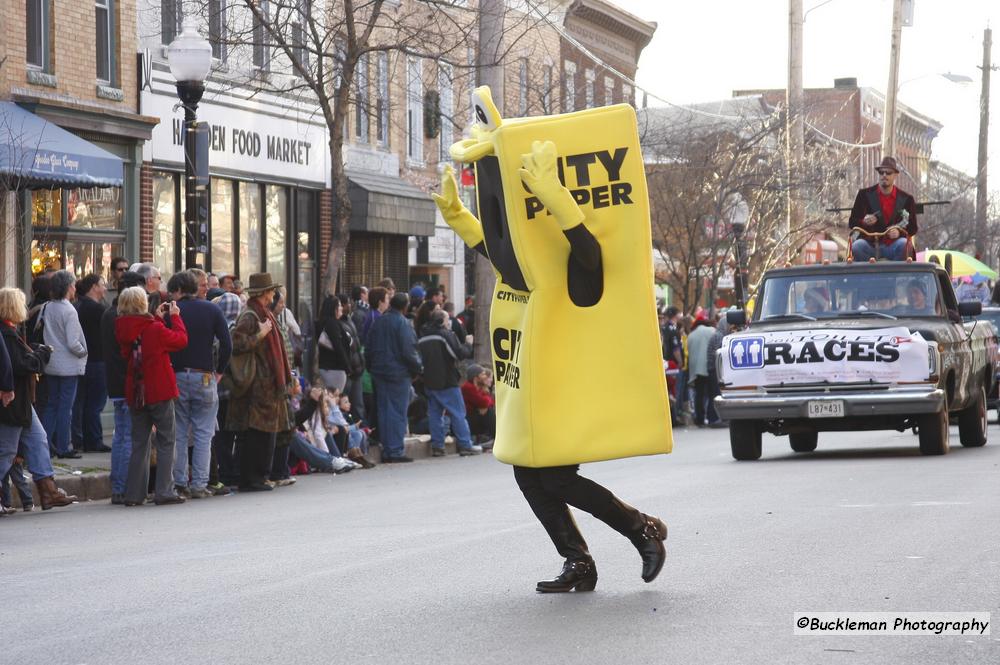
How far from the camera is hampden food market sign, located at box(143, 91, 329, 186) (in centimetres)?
2523

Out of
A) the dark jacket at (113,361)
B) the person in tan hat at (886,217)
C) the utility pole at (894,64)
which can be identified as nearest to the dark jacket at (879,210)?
the person in tan hat at (886,217)

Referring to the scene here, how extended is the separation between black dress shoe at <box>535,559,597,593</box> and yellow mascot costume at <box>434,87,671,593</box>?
0.92 ft

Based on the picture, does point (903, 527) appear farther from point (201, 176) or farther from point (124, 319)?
point (201, 176)

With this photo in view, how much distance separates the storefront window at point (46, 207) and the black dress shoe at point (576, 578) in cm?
1562

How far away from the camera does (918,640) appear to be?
6.59m

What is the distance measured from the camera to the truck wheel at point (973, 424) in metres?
18.3

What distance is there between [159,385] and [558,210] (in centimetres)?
764

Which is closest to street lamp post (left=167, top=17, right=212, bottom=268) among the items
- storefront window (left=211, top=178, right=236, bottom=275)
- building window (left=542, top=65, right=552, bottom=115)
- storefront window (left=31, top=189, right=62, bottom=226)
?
storefront window (left=31, top=189, right=62, bottom=226)

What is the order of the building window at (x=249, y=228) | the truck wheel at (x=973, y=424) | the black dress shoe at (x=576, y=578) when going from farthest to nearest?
1. the building window at (x=249, y=228)
2. the truck wheel at (x=973, y=424)
3. the black dress shoe at (x=576, y=578)

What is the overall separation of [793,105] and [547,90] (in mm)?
6880

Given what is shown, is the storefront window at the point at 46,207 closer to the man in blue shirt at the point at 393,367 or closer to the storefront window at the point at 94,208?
the storefront window at the point at 94,208

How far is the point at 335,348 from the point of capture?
A: 19.0 metres

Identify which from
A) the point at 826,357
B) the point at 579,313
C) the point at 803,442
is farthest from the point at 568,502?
the point at 803,442

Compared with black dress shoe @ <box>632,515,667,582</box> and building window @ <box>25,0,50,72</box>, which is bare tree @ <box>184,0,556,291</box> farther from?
black dress shoe @ <box>632,515,667,582</box>
